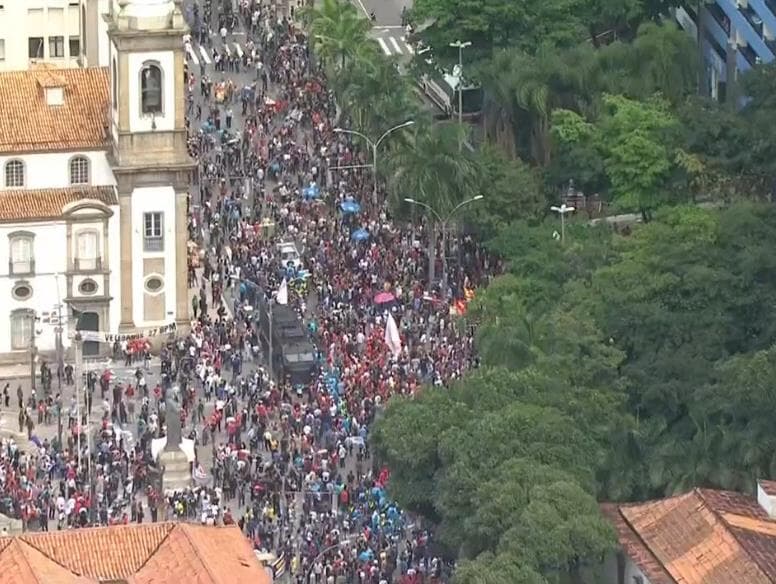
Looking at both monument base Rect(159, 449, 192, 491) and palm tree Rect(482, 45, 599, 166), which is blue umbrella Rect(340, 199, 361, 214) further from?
monument base Rect(159, 449, 192, 491)

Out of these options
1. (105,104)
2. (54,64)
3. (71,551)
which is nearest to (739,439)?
(71,551)

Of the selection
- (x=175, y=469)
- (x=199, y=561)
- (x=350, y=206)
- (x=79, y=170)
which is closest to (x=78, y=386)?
(x=175, y=469)

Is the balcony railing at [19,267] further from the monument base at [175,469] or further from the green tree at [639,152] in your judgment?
the green tree at [639,152]

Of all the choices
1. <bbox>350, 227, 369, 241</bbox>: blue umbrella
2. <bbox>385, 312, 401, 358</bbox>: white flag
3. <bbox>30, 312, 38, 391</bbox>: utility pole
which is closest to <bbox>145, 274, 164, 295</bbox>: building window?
<bbox>30, 312, 38, 391</bbox>: utility pole

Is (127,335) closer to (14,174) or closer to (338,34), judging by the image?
(14,174)

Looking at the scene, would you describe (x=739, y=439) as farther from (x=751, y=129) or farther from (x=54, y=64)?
(x=54, y=64)

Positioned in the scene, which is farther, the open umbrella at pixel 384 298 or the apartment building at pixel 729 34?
the apartment building at pixel 729 34

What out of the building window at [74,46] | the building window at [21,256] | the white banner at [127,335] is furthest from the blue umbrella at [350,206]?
the building window at [74,46]
